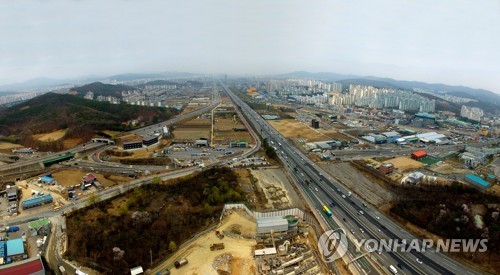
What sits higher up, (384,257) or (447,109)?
(447,109)

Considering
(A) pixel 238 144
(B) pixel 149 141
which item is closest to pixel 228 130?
(A) pixel 238 144

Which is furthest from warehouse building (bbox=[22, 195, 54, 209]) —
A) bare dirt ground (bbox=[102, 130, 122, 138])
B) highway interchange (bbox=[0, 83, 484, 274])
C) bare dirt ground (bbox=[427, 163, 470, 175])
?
bare dirt ground (bbox=[427, 163, 470, 175])

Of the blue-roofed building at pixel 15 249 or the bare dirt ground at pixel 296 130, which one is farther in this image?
the bare dirt ground at pixel 296 130

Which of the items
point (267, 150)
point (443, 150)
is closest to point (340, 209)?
point (267, 150)

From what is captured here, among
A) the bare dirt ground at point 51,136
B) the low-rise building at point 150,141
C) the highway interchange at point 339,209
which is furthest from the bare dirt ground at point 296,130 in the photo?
the bare dirt ground at point 51,136

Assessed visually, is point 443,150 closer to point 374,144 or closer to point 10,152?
Result: point 374,144

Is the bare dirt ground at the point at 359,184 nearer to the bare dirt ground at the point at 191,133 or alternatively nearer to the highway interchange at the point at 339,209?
the highway interchange at the point at 339,209
